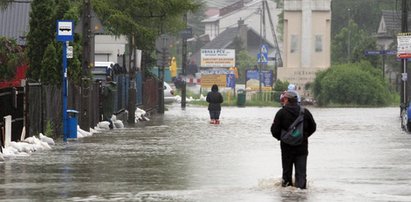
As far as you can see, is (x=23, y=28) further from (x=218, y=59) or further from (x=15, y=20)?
(x=218, y=59)

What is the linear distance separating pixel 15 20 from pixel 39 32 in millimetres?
18928

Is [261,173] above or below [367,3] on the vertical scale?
below

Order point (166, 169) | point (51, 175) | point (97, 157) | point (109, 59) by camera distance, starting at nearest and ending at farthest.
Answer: point (51, 175), point (166, 169), point (97, 157), point (109, 59)

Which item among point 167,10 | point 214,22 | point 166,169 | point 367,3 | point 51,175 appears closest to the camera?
point 51,175

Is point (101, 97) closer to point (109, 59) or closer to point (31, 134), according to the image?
point (31, 134)

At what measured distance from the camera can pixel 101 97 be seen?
36.7 m

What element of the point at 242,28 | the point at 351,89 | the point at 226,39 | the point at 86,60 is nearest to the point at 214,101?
the point at 86,60

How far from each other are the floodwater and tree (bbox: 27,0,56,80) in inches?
165

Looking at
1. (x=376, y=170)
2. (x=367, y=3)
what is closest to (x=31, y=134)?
(x=376, y=170)

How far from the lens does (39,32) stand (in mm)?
35219

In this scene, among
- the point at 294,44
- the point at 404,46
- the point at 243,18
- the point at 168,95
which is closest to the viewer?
the point at 404,46

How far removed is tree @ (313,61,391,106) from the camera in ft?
260

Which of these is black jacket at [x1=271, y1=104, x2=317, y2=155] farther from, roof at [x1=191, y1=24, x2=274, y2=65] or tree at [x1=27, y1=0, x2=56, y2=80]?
roof at [x1=191, y1=24, x2=274, y2=65]

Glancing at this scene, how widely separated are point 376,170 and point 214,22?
165 m
